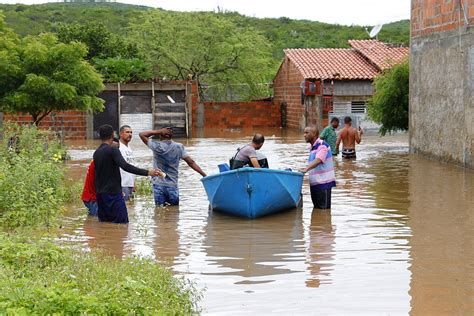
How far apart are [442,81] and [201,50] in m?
25.8

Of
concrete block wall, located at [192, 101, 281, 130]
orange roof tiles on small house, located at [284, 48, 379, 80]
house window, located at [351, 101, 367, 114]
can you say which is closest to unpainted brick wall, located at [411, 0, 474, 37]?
orange roof tiles on small house, located at [284, 48, 379, 80]

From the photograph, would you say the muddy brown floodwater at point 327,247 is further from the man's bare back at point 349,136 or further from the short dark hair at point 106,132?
the man's bare back at point 349,136

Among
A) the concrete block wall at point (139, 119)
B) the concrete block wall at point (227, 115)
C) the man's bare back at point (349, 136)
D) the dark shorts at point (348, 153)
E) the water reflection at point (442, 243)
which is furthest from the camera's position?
the concrete block wall at point (227, 115)

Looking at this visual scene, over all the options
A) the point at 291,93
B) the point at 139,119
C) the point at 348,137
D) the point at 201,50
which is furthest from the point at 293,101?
the point at 348,137

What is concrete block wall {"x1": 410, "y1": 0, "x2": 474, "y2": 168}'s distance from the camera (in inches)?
898

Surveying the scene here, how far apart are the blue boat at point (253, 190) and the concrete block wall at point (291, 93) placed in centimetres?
2845

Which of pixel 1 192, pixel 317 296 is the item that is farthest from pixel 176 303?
pixel 1 192

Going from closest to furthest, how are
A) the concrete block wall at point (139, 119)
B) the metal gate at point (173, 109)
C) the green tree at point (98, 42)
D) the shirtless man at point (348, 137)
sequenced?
the shirtless man at point (348, 137) → the concrete block wall at point (139, 119) → the metal gate at point (173, 109) → the green tree at point (98, 42)

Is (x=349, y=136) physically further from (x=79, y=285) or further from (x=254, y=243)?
(x=79, y=285)

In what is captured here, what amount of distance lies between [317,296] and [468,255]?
9.85 ft

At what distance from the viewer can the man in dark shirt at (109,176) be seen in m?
13.0

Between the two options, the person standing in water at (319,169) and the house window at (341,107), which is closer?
the person standing in water at (319,169)

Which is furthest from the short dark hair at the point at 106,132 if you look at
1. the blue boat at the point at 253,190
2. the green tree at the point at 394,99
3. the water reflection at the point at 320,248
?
the green tree at the point at 394,99

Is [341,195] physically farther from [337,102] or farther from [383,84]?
[337,102]
